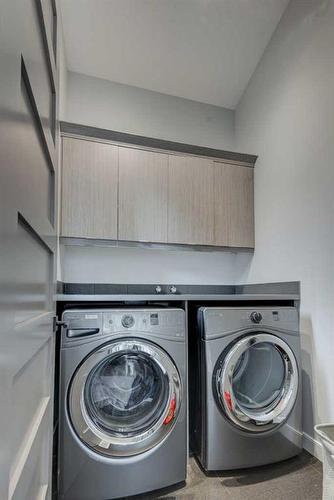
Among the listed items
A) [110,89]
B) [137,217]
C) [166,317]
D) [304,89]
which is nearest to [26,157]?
[166,317]

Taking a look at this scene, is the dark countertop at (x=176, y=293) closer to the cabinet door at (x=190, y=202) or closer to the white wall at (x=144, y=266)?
the white wall at (x=144, y=266)

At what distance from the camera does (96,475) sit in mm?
1375

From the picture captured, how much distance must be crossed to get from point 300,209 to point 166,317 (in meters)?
1.19

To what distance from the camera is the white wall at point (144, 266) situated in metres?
2.43

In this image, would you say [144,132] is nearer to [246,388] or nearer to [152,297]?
[152,297]

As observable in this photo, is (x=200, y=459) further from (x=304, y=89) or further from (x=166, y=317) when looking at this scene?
(x=304, y=89)

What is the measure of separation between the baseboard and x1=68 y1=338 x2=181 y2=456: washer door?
93 cm

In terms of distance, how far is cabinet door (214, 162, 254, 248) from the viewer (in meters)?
2.49

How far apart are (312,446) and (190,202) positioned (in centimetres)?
184

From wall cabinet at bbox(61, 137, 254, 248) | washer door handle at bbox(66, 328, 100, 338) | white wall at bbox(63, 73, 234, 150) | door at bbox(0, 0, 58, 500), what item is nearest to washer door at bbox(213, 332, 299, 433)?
washer door handle at bbox(66, 328, 100, 338)

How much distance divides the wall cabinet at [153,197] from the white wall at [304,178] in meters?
0.24

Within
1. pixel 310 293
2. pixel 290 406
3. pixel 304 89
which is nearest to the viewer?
pixel 290 406

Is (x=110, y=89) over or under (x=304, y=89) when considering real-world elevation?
over

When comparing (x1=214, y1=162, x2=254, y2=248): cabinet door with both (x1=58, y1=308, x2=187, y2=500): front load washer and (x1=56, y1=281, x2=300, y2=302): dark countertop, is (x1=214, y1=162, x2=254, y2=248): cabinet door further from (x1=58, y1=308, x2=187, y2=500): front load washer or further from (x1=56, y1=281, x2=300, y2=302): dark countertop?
(x1=58, y1=308, x2=187, y2=500): front load washer
